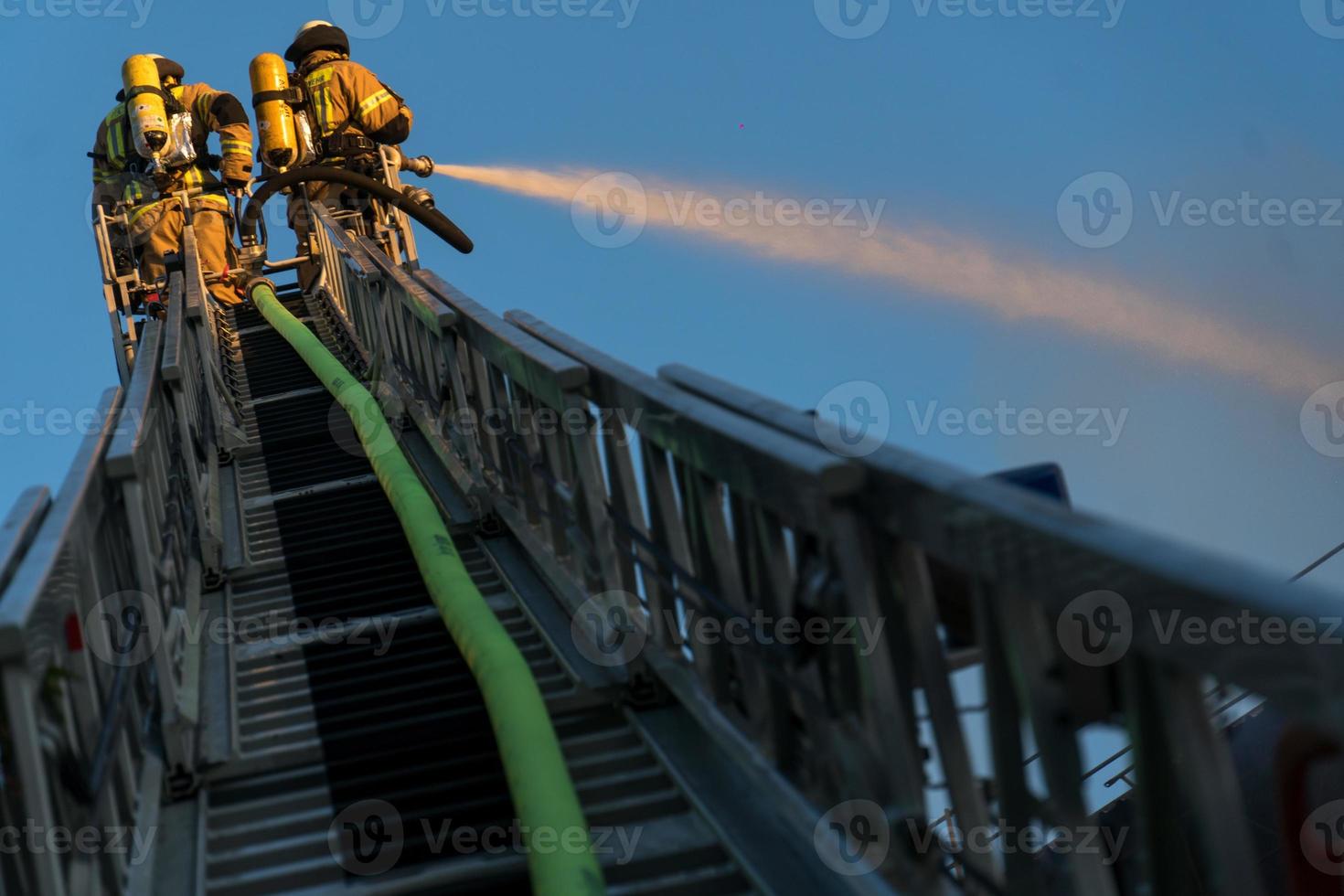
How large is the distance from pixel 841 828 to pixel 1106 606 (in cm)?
150

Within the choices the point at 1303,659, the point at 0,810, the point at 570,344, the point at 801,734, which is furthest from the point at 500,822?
the point at 1303,659

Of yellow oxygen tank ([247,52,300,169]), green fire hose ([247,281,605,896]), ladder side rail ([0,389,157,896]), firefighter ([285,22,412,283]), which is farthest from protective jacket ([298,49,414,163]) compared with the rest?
ladder side rail ([0,389,157,896])

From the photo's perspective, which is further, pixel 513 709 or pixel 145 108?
pixel 145 108

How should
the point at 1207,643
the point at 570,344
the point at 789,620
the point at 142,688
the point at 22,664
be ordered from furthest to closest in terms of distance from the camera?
the point at 570,344 < the point at 142,688 < the point at 789,620 < the point at 22,664 < the point at 1207,643

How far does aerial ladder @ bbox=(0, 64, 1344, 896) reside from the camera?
9.64ft

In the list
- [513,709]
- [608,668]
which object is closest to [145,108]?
[608,668]

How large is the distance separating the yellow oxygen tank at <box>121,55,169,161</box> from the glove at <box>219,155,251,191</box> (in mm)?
739

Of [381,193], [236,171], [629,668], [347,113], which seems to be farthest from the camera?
[347,113]

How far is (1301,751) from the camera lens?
8.55 ft

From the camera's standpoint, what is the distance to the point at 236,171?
63.2ft

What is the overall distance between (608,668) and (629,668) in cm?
16

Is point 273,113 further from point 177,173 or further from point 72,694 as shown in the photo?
point 72,694

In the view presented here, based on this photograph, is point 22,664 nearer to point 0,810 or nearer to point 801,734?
point 0,810

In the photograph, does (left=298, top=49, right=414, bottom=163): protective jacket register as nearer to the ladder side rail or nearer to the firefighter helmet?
→ the firefighter helmet
